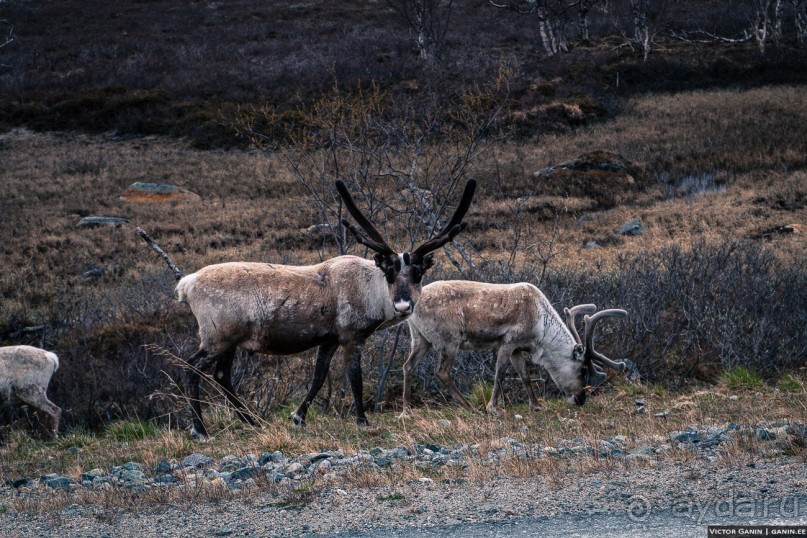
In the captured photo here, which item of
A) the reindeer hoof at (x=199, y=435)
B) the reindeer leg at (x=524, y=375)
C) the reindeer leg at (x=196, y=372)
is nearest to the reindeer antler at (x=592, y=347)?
the reindeer leg at (x=524, y=375)

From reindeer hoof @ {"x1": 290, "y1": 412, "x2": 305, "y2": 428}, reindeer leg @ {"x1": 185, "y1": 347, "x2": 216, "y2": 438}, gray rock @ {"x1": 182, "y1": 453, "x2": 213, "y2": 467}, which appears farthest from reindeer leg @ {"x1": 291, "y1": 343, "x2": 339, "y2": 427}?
gray rock @ {"x1": 182, "y1": 453, "x2": 213, "y2": 467}

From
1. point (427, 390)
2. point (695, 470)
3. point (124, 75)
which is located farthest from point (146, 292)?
point (124, 75)

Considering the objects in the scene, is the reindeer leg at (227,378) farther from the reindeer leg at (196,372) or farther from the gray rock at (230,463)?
the gray rock at (230,463)

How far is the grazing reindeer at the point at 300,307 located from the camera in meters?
8.59

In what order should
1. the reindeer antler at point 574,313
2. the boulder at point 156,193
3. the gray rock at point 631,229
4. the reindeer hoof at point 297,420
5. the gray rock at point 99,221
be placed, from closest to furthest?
the reindeer hoof at point 297,420
the reindeer antler at point 574,313
the gray rock at point 631,229
the gray rock at point 99,221
the boulder at point 156,193

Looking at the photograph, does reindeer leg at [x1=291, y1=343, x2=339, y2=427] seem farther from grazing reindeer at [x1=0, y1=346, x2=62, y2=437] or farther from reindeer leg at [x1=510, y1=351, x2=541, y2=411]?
grazing reindeer at [x1=0, y1=346, x2=62, y2=437]

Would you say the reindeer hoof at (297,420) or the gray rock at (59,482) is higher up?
the gray rock at (59,482)

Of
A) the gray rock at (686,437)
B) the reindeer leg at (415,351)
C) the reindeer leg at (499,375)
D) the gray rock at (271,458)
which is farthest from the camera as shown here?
the reindeer leg at (415,351)

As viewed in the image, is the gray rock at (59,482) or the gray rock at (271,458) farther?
the gray rock at (271,458)

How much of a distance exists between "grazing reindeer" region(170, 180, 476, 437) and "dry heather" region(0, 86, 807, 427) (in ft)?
3.57

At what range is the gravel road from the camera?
15.8 feet

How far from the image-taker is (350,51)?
45562 mm

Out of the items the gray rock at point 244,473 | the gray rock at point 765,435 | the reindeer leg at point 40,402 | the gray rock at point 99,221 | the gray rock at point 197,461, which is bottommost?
the gray rock at point 99,221

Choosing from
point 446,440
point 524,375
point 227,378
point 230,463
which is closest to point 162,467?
point 230,463
